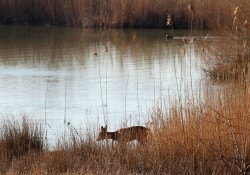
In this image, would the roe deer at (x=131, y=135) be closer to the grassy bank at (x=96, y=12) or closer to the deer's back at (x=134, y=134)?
the deer's back at (x=134, y=134)

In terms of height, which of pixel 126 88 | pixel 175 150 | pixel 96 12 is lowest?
pixel 175 150

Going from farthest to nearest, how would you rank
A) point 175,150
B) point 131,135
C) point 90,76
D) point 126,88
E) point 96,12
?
point 96,12 → point 90,76 → point 126,88 → point 131,135 → point 175,150

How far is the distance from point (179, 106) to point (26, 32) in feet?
58.9

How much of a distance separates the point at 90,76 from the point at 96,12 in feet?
35.4

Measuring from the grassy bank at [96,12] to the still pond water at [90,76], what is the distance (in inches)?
31.3

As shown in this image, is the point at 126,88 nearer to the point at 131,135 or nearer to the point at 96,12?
the point at 131,135

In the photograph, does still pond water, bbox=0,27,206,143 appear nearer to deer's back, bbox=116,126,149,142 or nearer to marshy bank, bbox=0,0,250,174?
marshy bank, bbox=0,0,250,174

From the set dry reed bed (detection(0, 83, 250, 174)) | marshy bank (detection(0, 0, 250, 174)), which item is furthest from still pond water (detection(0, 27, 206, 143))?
dry reed bed (detection(0, 83, 250, 174))

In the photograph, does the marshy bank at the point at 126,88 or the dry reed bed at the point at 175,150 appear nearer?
the dry reed bed at the point at 175,150

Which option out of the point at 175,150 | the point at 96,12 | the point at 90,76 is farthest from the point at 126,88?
the point at 96,12

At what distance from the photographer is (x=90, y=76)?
14.2m

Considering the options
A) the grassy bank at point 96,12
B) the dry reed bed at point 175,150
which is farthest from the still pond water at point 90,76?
the grassy bank at point 96,12

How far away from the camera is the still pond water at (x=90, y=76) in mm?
9484

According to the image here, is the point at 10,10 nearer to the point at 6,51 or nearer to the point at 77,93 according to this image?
the point at 6,51
